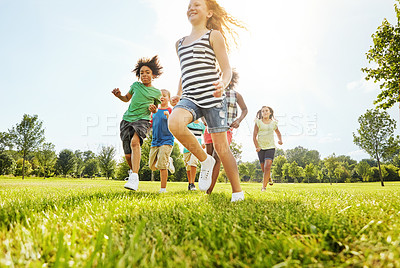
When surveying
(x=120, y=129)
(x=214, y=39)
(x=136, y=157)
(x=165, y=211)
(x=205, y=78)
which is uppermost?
(x=214, y=39)

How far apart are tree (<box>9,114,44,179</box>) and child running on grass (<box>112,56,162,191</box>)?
1199 inches

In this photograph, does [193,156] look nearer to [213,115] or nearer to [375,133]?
[213,115]

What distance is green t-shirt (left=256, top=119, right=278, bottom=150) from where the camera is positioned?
761 centimetres

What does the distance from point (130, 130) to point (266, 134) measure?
4.51 meters

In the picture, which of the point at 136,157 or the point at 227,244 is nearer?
the point at 227,244

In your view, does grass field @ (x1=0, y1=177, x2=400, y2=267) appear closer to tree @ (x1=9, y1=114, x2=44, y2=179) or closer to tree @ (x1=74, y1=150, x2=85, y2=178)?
tree @ (x1=9, y1=114, x2=44, y2=179)

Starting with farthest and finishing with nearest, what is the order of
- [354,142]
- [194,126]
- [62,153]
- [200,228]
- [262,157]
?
[62,153] < [354,142] < [262,157] < [194,126] < [200,228]

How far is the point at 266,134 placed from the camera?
305 inches

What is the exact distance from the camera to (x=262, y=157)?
7727 millimetres

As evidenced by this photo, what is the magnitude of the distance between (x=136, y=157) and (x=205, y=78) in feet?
8.09

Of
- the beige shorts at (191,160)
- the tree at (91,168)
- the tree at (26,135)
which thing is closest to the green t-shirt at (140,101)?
the beige shorts at (191,160)

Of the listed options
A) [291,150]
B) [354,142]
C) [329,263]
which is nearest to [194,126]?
[329,263]

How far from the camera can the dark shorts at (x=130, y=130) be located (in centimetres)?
501

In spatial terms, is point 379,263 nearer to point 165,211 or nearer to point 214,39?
point 165,211
